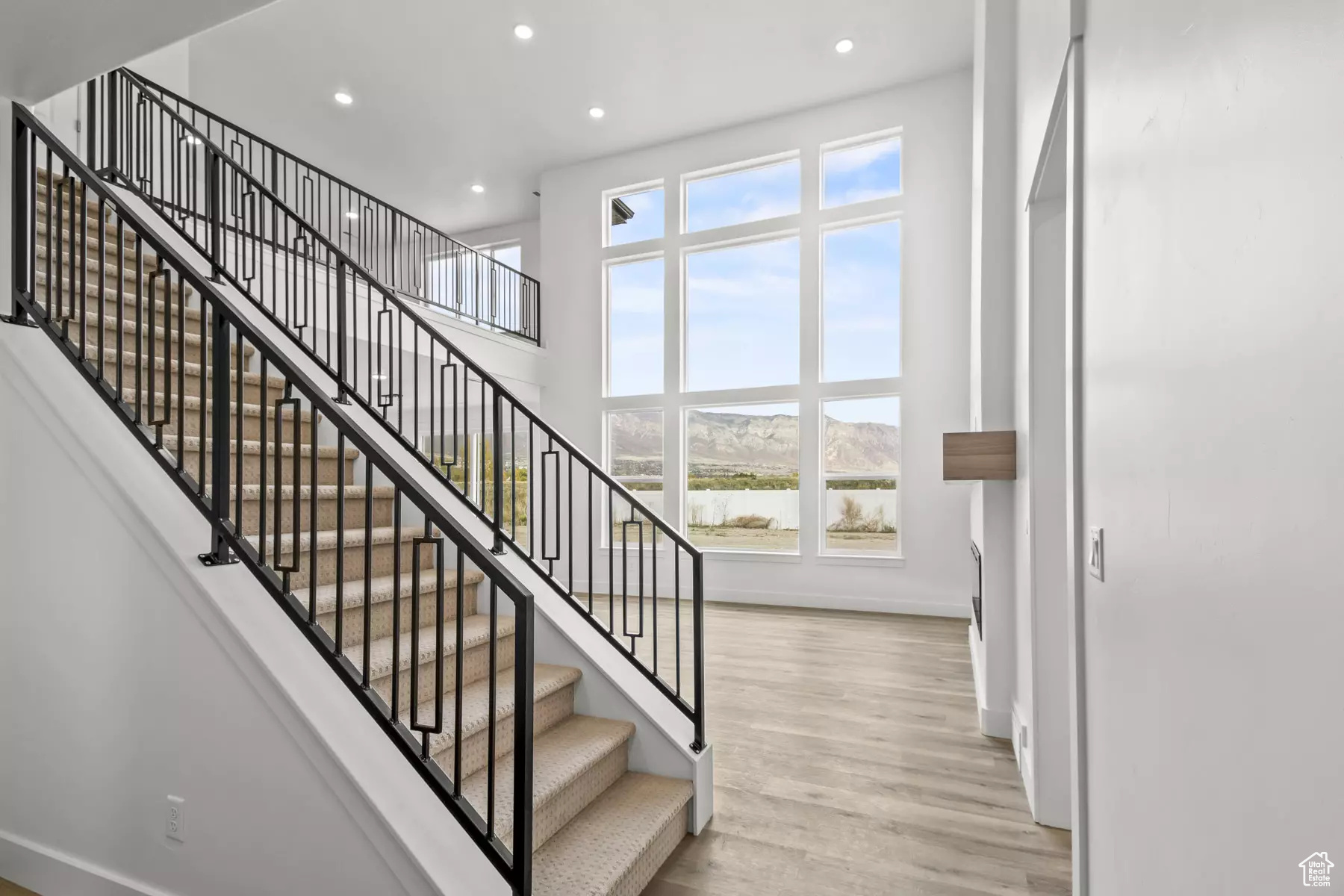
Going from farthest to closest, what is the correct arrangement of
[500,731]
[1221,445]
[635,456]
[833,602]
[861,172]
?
[635,456]
[861,172]
[833,602]
[500,731]
[1221,445]

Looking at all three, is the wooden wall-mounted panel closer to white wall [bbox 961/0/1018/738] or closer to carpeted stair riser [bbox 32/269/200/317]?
white wall [bbox 961/0/1018/738]

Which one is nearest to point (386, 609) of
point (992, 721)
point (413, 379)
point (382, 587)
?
point (382, 587)

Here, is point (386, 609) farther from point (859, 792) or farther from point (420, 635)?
point (859, 792)

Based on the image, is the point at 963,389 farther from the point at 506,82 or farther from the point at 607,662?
the point at 506,82

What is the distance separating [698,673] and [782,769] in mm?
828

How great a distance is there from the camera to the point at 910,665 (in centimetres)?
461

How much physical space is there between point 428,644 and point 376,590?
288 millimetres

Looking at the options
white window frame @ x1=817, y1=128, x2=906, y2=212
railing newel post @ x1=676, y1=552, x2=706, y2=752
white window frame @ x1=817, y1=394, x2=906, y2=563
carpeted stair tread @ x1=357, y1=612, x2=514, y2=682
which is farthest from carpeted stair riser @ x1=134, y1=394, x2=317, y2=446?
white window frame @ x1=817, y1=128, x2=906, y2=212

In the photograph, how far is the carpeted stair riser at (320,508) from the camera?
256cm

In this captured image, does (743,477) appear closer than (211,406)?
No

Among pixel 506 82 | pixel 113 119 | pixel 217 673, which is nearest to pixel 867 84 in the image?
pixel 506 82

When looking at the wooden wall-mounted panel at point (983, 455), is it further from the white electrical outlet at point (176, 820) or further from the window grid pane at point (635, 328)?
the window grid pane at point (635, 328)

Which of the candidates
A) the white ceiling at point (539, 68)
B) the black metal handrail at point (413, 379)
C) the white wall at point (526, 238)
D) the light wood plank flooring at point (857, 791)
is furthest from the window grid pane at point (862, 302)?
the white wall at point (526, 238)

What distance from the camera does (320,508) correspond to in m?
2.88
